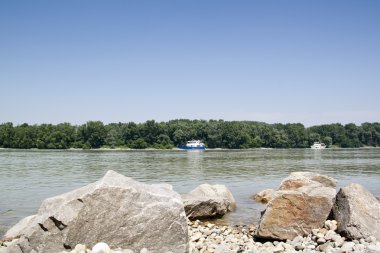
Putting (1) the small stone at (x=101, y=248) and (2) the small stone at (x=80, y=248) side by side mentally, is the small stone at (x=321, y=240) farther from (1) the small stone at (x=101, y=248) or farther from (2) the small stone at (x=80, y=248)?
(2) the small stone at (x=80, y=248)

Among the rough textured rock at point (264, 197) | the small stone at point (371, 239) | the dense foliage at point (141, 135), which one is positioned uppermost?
the dense foliage at point (141, 135)

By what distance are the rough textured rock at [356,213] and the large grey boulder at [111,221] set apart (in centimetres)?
545

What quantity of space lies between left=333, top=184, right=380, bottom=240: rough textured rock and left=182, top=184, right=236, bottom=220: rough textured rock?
6.65 m

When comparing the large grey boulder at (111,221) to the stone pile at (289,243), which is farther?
the stone pile at (289,243)

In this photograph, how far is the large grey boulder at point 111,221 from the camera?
32.9 feet

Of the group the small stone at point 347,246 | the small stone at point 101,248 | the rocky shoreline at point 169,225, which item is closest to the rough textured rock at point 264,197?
the rocky shoreline at point 169,225

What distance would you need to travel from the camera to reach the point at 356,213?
41.4ft

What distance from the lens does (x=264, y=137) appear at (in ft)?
552

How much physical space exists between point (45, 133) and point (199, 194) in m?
143

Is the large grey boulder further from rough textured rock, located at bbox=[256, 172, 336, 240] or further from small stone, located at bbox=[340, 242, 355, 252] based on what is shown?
small stone, located at bbox=[340, 242, 355, 252]

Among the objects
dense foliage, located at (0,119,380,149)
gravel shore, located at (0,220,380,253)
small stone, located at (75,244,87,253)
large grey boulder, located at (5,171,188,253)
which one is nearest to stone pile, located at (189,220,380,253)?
gravel shore, located at (0,220,380,253)

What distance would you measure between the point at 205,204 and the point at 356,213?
7.67 m

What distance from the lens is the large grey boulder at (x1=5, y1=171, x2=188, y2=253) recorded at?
1003cm

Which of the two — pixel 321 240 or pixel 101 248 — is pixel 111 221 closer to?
pixel 101 248
